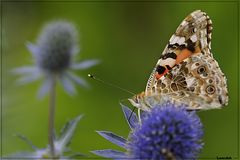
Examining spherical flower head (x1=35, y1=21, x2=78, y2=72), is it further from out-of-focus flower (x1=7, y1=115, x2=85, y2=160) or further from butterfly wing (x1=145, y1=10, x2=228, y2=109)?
butterfly wing (x1=145, y1=10, x2=228, y2=109)

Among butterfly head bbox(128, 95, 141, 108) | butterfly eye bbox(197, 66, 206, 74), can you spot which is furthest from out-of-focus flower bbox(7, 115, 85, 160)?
butterfly eye bbox(197, 66, 206, 74)

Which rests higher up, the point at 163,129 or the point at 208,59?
the point at 208,59

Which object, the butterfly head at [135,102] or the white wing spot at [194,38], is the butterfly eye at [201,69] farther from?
the butterfly head at [135,102]

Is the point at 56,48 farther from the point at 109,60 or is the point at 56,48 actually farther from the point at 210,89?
the point at 210,89

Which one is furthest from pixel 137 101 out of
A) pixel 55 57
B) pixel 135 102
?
pixel 55 57

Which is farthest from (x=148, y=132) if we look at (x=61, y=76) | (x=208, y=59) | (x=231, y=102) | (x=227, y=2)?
(x=227, y=2)

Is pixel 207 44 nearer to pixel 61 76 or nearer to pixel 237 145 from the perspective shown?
pixel 61 76

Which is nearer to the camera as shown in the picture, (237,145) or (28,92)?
(237,145)
